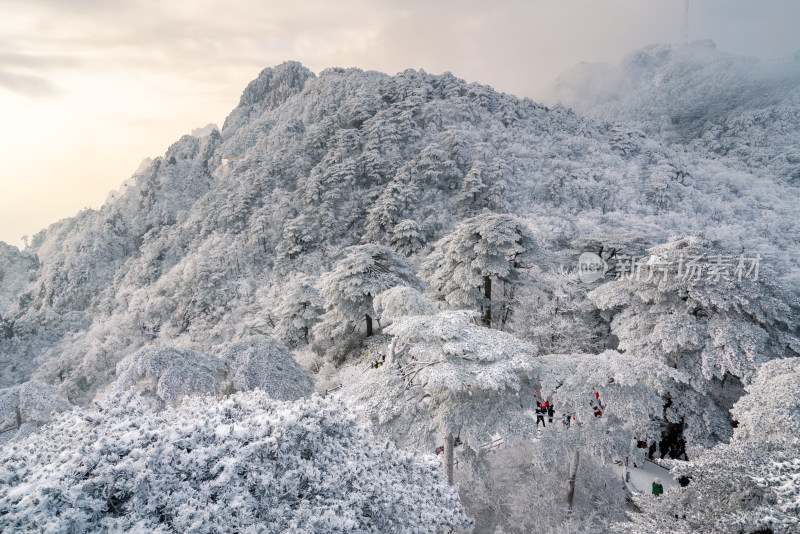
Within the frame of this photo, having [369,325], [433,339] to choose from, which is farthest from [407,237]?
[433,339]

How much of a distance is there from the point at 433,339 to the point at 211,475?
6099 millimetres

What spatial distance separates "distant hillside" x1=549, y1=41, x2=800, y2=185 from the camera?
186 ft

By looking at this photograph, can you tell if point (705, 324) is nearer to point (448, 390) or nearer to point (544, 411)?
point (544, 411)

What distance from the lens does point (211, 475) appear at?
194 inches

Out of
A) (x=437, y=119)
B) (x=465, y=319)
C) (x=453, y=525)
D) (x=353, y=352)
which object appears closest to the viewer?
(x=453, y=525)

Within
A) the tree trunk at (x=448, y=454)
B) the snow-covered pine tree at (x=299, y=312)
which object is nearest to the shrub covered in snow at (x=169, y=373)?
the snow-covered pine tree at (x=299, y=312)

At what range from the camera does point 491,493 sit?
12.3 meters

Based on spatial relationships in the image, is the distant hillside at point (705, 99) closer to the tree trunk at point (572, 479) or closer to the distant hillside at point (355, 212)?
the distant hillside at point (355, 212)

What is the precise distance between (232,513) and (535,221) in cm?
3437

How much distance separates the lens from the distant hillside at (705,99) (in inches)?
2238

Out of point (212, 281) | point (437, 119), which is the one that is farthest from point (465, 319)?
point (437, 119)

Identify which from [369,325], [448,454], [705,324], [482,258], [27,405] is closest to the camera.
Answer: [448,454]

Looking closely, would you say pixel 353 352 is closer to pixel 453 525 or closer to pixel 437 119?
pixel 453 525

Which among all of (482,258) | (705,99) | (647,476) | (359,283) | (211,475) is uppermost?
(705,99)
